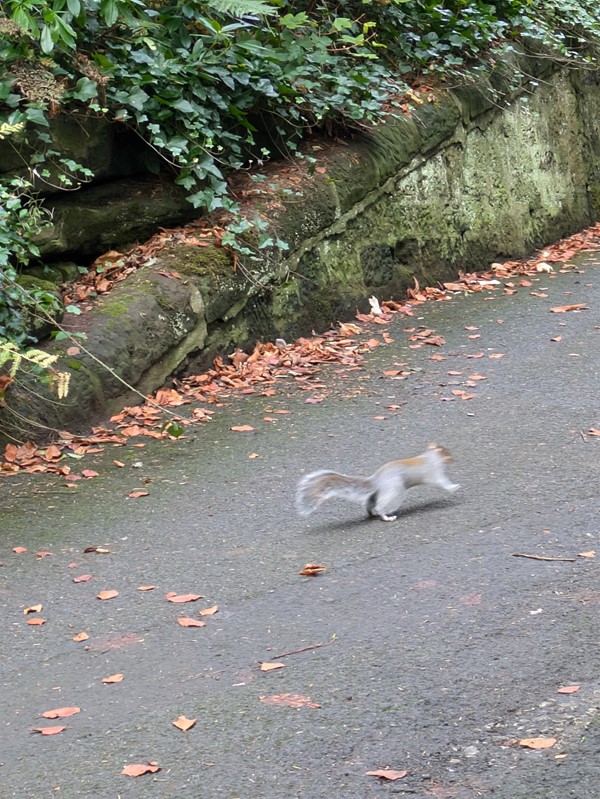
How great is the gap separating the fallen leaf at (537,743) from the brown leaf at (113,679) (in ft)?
5.10

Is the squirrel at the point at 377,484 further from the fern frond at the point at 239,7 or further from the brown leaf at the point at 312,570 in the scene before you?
the fern frond at the point at 239,7

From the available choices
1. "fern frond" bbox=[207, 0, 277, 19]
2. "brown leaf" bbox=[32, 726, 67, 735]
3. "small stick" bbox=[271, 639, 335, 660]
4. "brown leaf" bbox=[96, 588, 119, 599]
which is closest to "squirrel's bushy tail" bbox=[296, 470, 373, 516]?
"brown leaf" bbox=[96, 588, 119, 599]

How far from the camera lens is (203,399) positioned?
755cm

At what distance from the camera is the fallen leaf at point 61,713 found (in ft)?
12.4

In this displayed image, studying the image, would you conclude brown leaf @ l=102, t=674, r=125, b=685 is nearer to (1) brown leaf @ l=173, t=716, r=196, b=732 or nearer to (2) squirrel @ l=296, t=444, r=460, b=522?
(1) brown leaf @ l=173, t=716, r=196, b=732

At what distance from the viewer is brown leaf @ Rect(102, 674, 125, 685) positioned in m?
4.01

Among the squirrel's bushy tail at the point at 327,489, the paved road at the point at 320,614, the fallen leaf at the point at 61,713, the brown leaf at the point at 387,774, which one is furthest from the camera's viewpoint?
the squirrel's bushy tail at the point at 327,489

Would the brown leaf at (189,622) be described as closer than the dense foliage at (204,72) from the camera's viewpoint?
Yes

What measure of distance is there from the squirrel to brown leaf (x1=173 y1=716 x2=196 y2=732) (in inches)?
69.1

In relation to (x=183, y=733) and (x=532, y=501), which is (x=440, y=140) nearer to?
(x=532, y=501)

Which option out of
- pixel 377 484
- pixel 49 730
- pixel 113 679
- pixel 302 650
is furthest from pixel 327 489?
pixel 49 730

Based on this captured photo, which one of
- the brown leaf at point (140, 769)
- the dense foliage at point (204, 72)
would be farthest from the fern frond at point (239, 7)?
the brown leaf at point (140, 769)

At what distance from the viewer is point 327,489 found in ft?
17.1

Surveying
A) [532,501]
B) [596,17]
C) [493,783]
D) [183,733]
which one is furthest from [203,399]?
[596,17]
